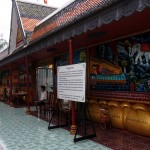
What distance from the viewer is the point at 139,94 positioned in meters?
6.81

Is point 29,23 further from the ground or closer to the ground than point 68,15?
further from the ground

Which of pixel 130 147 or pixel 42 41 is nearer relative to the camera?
pixel 130 147

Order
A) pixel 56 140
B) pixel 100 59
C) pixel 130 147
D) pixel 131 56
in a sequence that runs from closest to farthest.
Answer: pixel 130 147 → pixel 56 140 → pixel 131 56 → pixel 100 59

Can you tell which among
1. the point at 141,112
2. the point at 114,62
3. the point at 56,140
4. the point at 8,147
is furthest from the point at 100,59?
the point at 8,147

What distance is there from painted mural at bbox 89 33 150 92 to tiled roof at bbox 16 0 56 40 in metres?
7.55

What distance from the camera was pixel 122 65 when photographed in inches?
297

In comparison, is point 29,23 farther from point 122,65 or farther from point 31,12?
point 122,65

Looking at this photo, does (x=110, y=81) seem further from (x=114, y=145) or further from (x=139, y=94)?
(x=114, y=145)

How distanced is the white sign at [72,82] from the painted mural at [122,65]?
64.1 inches

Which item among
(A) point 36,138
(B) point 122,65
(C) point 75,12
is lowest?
(A) point 36,138

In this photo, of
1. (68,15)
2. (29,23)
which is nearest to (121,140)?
(68,15)

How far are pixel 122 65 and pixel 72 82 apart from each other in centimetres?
175

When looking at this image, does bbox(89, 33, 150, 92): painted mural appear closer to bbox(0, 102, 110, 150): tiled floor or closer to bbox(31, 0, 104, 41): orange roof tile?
bbox(31, 0, 104, 41): orange roof tile

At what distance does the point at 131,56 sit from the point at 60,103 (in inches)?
122
